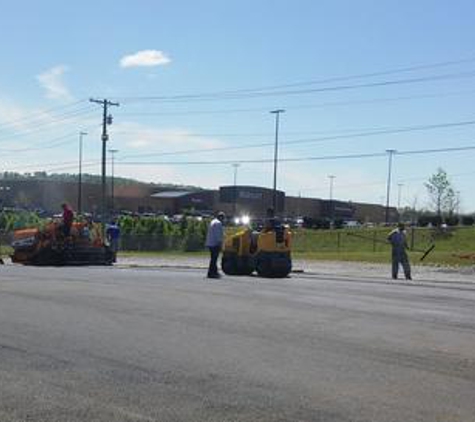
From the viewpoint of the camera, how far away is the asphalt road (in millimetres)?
7387

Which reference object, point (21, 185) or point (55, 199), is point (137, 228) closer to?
point (55, 199)

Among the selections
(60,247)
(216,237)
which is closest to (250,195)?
(60,247)

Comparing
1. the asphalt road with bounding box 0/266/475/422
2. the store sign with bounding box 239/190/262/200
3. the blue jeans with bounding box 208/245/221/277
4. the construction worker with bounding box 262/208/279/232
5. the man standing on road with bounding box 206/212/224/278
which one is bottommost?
the asphalt road with bounding box 0/266/475/422

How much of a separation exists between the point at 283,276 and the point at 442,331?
1302 cm

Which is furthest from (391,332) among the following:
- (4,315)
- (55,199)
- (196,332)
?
(55,199)

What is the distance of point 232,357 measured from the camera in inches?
385

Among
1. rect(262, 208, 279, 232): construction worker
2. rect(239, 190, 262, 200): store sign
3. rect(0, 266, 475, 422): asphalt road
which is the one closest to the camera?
rect(0, 266, 475, 422): asphalt road

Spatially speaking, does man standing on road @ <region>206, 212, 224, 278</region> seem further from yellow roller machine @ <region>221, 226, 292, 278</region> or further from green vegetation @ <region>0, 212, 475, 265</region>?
green vegetation @ <region>0, 212, 475, 265</region>

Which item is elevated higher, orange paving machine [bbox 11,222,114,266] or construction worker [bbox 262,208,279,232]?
construction worker [bbox 262,208,279,232]

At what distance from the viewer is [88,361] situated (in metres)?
9.43

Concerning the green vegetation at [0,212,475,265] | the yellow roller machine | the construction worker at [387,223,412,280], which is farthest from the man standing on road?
the green vegetation at [0,212,475,265]

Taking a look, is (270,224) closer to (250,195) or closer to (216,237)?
(216,237)

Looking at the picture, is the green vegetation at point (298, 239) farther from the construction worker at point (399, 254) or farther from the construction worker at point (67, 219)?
the construction worker at point (399, 254)

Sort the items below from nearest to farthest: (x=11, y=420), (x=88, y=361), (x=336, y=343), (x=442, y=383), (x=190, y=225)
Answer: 1. (x=11, y=420)
2. (x=442, y=383)
3. (x=88, y=361)
4. (x=336, y=343)
5. (x=190, y=225)
